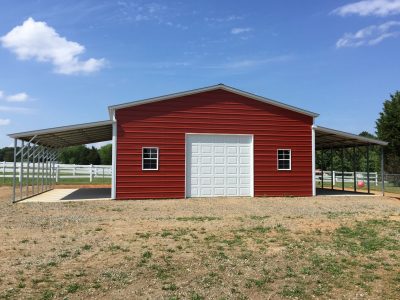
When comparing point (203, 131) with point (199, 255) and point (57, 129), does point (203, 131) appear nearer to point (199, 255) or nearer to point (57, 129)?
point (57, 129)

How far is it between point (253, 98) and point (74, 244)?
12.8 metres

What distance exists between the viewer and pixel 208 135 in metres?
18.9

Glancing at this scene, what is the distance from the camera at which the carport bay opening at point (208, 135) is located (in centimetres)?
1780

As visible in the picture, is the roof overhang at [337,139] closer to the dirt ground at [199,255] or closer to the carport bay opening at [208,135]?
the carport bay opening at [208,135]

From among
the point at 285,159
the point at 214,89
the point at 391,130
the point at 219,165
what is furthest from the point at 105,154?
the point at 285,159

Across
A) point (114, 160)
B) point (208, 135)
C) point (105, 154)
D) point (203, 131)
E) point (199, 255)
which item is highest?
point (105, 154)

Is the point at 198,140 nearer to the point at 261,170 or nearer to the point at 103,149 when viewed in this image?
the point at 261,170

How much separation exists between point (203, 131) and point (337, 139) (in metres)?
8.01

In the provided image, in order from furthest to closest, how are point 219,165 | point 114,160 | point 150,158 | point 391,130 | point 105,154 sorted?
1. point 105,154
2. point 391,130
3. point 219,165
4. point 150,158
5. point 114,160

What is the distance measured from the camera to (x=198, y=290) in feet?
18.0

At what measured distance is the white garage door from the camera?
1872 centimetres

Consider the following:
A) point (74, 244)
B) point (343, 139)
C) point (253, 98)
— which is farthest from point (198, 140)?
point (74, 244)

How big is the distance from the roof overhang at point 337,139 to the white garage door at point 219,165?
3.84 meters

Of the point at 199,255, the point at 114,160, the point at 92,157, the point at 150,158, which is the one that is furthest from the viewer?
the point at 92,157
